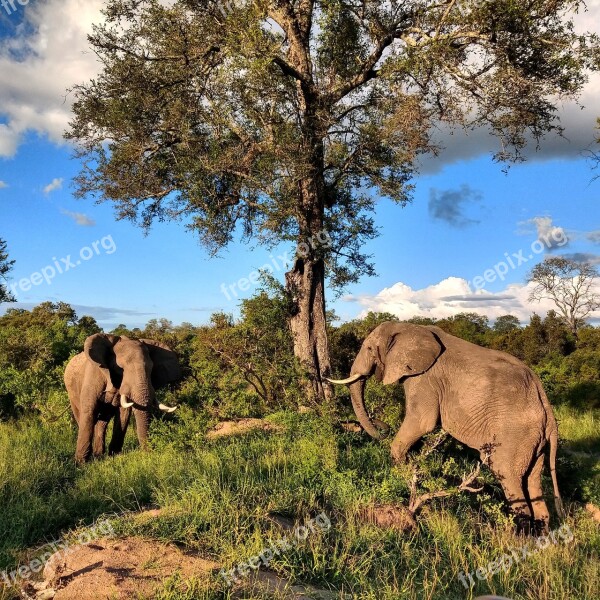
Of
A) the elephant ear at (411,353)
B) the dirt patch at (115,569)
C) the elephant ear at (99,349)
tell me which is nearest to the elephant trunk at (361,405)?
the elephant ear at (411,353)

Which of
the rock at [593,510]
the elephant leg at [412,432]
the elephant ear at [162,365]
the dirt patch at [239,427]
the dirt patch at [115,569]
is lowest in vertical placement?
the rock at [593,510]

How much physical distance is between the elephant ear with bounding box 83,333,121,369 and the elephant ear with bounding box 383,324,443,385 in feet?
17.2

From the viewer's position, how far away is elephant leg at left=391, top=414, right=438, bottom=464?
8.34 m

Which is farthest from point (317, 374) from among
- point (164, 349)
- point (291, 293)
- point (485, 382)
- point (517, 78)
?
point (517, 78)

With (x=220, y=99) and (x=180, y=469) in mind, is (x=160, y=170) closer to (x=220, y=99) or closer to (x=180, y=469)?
(x=220, y=99)

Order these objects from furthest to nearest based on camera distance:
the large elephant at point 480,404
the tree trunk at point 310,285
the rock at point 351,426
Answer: the tree trunk at point 310,285, the rock at point 351,426, the large elephant at point 480,404

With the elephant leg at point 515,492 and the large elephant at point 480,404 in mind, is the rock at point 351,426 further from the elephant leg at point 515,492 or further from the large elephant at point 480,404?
the elephant leg at point 515,492

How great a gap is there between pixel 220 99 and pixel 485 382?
9661 millimetres

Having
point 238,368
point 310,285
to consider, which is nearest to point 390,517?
point 238,368

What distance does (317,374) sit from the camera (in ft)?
45.0

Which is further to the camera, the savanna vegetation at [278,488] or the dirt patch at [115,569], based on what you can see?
the savanna vegetation at [278,488]

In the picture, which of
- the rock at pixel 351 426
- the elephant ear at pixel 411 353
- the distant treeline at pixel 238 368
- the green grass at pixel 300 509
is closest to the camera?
the green grass at pixel 300 509

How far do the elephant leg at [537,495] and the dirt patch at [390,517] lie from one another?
202cm

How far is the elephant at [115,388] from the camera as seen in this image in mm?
10609
